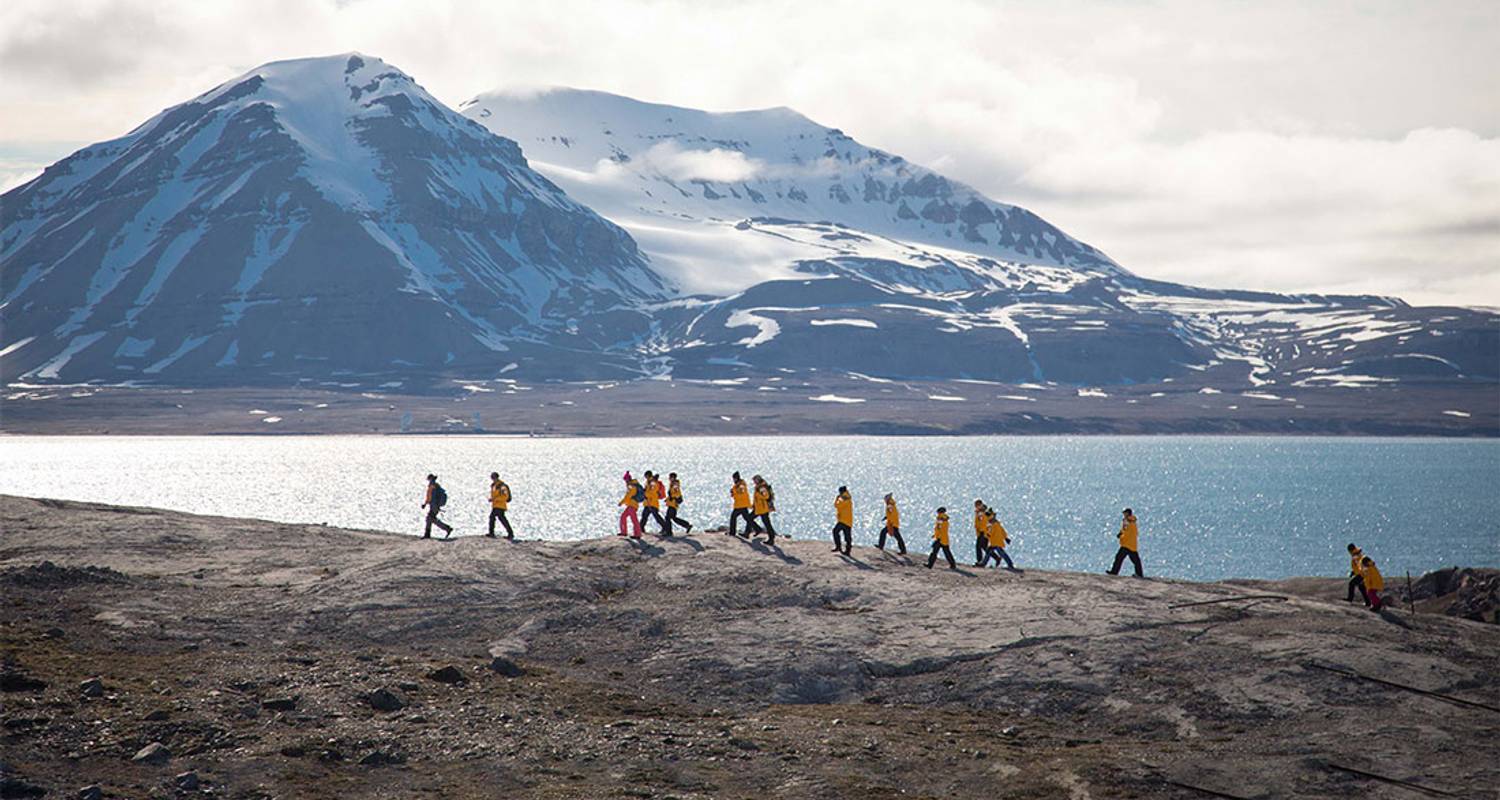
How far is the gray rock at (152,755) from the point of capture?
22422 millimetres

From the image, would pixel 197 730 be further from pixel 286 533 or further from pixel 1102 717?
pixel 286 533

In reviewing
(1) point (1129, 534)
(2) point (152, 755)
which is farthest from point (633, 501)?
(2) point (152, 755)

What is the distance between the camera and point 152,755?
886 inches

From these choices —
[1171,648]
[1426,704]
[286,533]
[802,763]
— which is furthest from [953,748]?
[286,533]

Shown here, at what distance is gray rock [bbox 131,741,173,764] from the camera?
22422 mm

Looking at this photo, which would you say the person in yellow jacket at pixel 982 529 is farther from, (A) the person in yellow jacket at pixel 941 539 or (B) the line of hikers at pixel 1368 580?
(B) the line of hikers at pixel 1368 580

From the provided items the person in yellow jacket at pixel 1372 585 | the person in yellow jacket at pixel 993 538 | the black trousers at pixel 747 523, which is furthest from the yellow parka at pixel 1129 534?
the black trousers at pixel 747 523

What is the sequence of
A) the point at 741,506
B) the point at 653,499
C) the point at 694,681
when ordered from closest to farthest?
1. the point at 694,681
2. the point at 653,499
3. the point at 741,506

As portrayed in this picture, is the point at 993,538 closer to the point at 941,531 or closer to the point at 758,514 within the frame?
the point at 941,531

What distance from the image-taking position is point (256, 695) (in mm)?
25531

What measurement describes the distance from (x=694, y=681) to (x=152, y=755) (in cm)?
1057

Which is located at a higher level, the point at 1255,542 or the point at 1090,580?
the point at 1090,580

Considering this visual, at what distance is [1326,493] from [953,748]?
186326 mm

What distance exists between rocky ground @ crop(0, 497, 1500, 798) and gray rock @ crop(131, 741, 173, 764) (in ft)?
0.24
